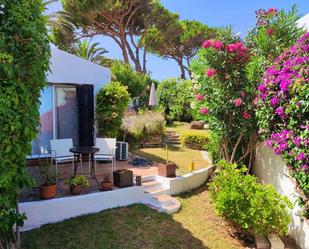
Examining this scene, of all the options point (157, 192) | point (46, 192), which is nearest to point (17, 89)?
point (46, 192)

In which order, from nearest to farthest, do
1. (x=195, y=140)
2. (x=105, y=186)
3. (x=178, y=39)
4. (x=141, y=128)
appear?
(x=105, y=186), (x=141, y=128), (x=195, y=140), (x=178, y=39)

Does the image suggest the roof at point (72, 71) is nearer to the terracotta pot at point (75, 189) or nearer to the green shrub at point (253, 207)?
the terracotta pot at point (75, 189)

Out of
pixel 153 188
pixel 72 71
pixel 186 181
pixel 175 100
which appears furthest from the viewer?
pixel 175 100

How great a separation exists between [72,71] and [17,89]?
19.2 feet

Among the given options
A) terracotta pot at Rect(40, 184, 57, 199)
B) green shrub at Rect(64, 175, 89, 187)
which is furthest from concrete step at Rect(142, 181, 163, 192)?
terracotta pot at Rect(40, 184, 57, 199)

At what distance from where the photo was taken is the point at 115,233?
539 cm

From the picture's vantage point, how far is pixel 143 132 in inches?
536

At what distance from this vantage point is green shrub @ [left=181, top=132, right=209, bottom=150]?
13.5 m

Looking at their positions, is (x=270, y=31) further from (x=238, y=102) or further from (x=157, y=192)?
(x=157, y=192)

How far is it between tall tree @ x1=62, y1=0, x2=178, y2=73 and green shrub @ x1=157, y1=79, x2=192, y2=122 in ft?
19.8

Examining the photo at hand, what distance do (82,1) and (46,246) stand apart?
62.4 ft

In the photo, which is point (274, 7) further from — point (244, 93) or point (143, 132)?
point (143, 132)

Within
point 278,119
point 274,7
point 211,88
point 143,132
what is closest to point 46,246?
point 278,119

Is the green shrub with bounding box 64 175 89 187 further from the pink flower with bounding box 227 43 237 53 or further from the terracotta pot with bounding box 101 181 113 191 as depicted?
the pink flower with bounding box 227 43 237 53
